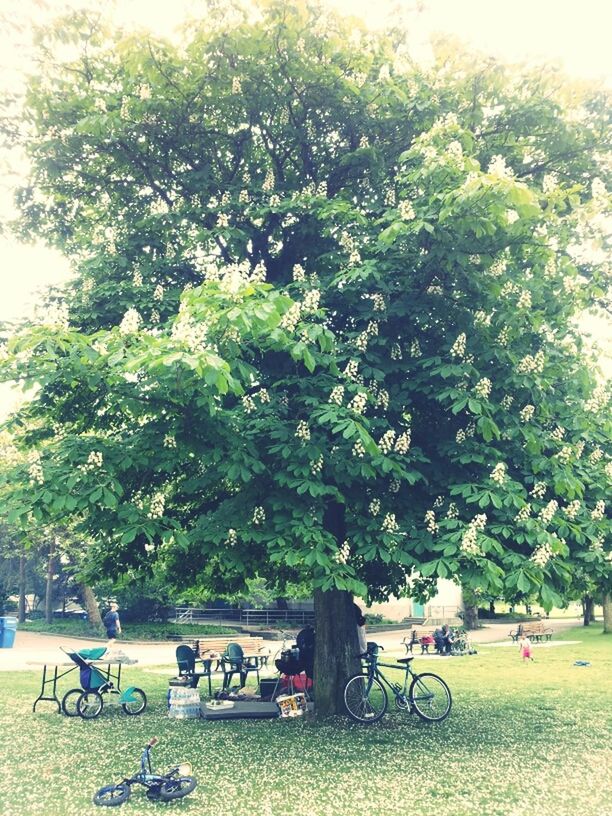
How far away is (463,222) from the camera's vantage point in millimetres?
8133

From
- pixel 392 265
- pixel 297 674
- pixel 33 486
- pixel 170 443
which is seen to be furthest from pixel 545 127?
pixel 297 674

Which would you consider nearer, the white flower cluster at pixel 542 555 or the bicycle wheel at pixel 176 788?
the bicycle wheel at pixel 176 788

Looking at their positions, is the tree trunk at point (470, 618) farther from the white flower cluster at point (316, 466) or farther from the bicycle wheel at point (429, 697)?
the white flower cluster at point (316, 466)

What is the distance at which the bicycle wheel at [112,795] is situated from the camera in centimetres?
676

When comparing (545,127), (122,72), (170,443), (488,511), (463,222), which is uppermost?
(122,72)

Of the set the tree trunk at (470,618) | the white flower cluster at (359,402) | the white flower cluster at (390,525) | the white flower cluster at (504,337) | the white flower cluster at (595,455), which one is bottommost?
the tree trunk at (470,618)

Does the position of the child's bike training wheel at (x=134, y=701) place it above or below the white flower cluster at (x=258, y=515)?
below

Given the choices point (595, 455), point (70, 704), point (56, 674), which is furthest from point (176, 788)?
point (56, 674)

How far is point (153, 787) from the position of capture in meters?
6.95

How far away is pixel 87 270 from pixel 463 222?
5.72 meters

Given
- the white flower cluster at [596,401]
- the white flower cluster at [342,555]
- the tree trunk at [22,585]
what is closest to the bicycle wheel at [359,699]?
the white flower cluster at [342,555]

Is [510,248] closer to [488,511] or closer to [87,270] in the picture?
[488,511]

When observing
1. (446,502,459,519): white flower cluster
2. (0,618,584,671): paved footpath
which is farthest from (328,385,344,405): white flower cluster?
(0,618,584,671): paved footpath

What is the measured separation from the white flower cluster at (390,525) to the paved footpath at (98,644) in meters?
8.72
